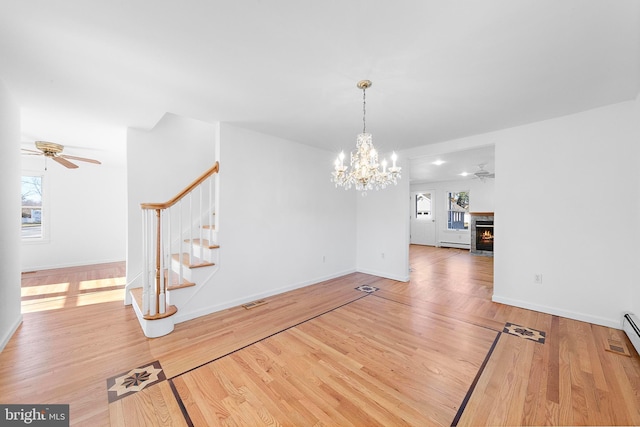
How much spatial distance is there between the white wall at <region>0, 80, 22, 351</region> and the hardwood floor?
0.79 ft

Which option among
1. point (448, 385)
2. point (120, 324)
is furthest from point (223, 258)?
point (448, 385)

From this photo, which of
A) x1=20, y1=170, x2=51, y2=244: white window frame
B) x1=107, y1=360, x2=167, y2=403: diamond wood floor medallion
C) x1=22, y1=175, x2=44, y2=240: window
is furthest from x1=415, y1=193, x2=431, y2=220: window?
x1=22, y1=175, x2=44, y2=240: window

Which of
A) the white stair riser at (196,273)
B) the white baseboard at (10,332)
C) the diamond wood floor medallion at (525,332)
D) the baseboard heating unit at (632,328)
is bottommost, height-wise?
the diamond wood floor medallion at (525,332)

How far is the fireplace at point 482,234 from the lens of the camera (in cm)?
710

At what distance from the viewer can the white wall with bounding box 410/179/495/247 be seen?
7723 millimetres

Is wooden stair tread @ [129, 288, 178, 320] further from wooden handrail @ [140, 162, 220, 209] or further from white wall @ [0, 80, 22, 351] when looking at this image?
wooden handrail @ [140, 162, 220, 209]

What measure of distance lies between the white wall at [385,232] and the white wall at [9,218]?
470 centimetres

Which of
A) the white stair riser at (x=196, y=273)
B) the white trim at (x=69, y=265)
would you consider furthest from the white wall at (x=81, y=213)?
the white stair riser at (x=196, y=273)

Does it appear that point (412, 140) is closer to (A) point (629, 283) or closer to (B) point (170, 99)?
(A) point (629, 283)

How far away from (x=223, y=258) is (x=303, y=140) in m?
2.18

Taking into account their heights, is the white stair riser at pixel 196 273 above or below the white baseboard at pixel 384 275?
above

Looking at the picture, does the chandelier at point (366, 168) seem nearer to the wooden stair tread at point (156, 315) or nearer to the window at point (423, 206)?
the wooden stair tread at point (156, 315)

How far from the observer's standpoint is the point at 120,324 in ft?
8.63

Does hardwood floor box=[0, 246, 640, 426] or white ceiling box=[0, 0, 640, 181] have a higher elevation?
white ceiling box=[0, 0, 640, 181]
